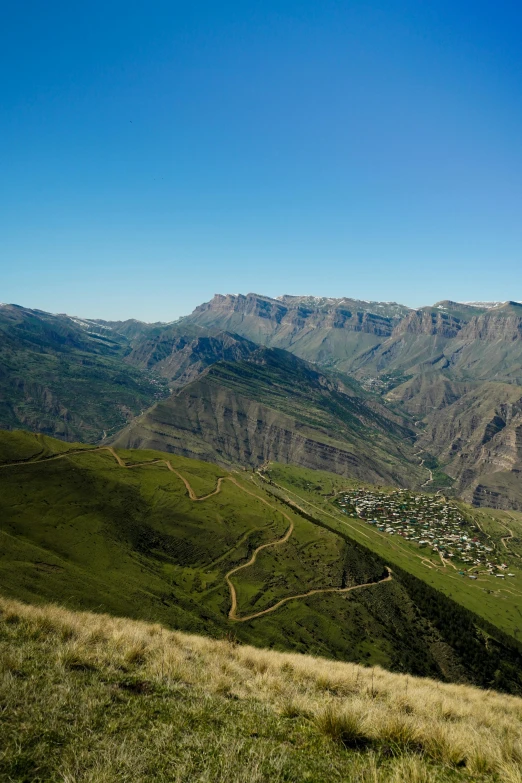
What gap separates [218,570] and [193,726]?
94.1 metres

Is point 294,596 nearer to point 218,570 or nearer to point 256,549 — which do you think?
point 256,549

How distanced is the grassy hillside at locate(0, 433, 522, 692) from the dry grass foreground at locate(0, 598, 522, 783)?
47.8m

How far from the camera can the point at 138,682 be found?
8828 mm

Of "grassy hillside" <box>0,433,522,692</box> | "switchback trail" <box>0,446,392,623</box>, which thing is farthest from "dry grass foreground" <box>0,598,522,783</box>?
"switchback trail" <box>0,446,392,623</box>

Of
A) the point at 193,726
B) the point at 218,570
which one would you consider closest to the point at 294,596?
the point at 218,570

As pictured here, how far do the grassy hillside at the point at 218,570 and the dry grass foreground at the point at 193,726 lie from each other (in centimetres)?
4781

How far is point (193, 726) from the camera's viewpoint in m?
7.03

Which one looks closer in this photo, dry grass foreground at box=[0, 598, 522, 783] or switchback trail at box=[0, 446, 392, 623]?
dry grass foreground at box=[0, 598, 522, 783]

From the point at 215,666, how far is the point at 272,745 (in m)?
5.78

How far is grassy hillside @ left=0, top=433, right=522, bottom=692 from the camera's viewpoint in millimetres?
66688

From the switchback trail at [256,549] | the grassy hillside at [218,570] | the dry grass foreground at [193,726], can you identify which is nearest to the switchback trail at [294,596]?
the switchback trail at [256,549]

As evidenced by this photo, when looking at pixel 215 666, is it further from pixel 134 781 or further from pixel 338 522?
pixel 338 522

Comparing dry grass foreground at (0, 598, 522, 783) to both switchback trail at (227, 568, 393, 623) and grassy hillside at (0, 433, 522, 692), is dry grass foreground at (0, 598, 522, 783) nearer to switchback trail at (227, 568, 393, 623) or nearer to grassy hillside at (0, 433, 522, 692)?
grassy hillside at (0, 433, 522, 692)

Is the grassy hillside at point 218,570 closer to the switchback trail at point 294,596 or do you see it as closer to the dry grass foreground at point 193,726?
the switchback trail at point 294,596
